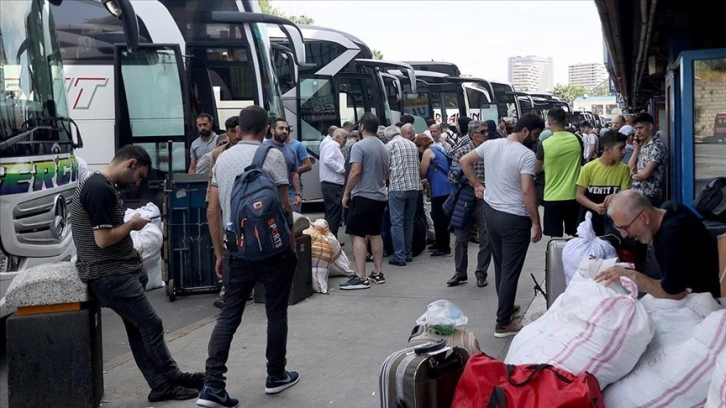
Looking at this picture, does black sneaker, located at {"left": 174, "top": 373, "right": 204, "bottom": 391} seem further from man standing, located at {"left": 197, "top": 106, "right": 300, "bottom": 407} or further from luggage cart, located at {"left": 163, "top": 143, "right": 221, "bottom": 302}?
luggage cart, located at {"left": 163, "top": 143, "right": 221, "bottom": 302}

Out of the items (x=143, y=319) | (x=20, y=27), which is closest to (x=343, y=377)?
(x=143, y=319)

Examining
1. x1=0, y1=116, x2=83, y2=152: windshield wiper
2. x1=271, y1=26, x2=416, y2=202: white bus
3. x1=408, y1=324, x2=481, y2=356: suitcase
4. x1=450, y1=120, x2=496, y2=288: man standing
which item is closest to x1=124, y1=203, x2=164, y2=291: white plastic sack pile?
x1=0, y1=116, x2=83, y2=152: windshield wiper

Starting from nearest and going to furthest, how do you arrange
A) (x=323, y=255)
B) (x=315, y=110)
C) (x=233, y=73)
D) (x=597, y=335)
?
1. (x=597, y=335)
2. (x=323, y=255)
3. (x=233, y=73)
4. (x=315, y=110)

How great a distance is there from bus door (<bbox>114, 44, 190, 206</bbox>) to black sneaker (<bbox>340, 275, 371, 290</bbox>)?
4047mm

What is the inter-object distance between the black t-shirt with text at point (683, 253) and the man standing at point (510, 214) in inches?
82.8

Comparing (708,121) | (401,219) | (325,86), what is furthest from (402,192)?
(325,86)

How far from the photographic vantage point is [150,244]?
900cm

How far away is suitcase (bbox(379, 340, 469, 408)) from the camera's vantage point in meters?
4.46

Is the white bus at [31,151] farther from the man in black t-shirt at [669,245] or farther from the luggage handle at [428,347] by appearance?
the man in black t-shirt at [669,245]

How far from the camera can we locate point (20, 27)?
752cm

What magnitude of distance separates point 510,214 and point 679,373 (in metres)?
2.76

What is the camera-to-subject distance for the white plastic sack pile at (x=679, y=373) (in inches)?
165

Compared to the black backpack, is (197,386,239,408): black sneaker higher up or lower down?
lower down

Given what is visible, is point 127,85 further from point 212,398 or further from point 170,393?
point 212,398
